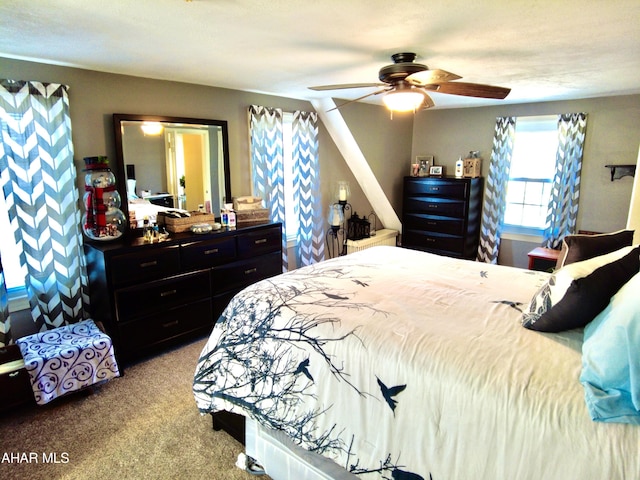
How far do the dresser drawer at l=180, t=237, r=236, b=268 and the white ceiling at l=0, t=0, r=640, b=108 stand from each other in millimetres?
1331

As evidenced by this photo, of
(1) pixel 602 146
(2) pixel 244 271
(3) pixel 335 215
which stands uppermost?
(1) pixel 602 146

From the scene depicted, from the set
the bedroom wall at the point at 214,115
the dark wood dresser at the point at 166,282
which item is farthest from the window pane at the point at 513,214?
the dark wood dresser at the point at 166,282

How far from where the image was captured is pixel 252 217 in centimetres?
364

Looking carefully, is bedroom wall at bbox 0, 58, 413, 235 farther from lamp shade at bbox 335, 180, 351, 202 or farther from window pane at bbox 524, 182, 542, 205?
window pane at bbox 524, 182, 542, 205

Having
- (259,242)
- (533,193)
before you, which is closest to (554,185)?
(533,193)

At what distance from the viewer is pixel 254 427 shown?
1.89 m

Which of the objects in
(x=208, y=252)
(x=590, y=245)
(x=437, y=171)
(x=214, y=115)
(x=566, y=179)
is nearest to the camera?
(x=590, y=245)

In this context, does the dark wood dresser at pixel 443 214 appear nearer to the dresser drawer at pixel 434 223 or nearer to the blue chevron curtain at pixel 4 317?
the dresser drawer at pixel 434 223

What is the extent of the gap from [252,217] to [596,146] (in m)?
3.77

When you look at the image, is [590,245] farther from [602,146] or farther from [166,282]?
[602,146]

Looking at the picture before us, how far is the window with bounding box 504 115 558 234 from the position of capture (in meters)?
4.49

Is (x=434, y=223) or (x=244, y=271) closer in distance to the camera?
(x=244, y=271)

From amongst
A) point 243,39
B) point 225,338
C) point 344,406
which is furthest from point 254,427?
point 243,39

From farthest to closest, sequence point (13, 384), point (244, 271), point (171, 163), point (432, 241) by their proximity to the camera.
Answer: point (432, 241)
point (244, 271)
point (171, 163)
point (13, 384)
